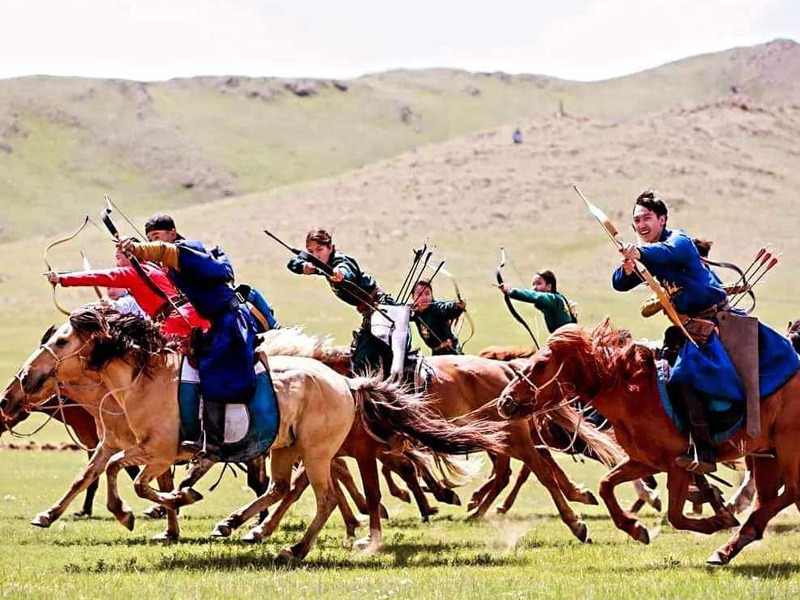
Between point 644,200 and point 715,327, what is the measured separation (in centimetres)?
119

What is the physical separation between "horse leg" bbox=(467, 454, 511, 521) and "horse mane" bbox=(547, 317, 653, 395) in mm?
4347

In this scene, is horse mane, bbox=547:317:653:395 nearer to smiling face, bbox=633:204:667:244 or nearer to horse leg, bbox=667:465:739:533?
horse leg, bbox=667:465:739:533

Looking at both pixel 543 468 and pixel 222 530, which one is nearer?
pixel 222 530

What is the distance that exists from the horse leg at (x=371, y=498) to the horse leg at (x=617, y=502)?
82.6 inches

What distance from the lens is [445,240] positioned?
231 ft

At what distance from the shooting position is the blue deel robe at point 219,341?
10.5 meters

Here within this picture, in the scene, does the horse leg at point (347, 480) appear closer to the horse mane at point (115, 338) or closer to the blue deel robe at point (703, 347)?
the horse mane at point (115, 338)

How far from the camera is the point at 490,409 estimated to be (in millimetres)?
13969

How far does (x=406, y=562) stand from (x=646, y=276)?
313cm

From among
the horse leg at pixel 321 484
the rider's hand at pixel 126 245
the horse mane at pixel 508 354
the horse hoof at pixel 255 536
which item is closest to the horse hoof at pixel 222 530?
the horse hoof at pixel 255 536

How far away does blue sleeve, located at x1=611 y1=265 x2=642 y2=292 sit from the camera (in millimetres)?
10203

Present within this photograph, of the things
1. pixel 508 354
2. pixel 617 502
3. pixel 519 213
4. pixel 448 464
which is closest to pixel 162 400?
pixel 448 464

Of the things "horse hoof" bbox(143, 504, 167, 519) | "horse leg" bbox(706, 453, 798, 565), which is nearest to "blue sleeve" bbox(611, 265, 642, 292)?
"horse leg" bbox(706, 453, 798, 565)

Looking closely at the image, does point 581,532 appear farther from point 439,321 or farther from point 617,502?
point 439,321
